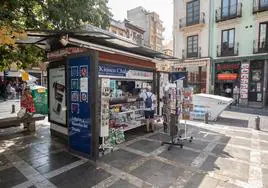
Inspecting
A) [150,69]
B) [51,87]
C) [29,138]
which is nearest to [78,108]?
[51,87]

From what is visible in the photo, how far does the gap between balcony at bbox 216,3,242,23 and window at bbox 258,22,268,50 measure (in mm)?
2104

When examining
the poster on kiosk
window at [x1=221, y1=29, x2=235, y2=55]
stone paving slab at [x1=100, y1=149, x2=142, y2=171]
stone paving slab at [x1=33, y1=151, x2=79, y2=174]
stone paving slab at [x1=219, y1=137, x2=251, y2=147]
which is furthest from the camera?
window at [x1=221, y1=29, x2=235, y2=55]

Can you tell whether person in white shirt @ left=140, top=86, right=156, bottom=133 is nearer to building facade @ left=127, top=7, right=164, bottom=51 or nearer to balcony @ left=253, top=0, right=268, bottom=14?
balcony @ left=253, top=0, right=268, bottom=14

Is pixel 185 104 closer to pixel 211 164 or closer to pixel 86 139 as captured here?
pixel 211 164

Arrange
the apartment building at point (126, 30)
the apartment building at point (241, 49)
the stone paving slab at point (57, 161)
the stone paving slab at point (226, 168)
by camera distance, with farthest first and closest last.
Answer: the apartment building at point (126, 30), the apartment building at point (241, 49), the stone paving slab at point (57, 161), the stone paving slab at point (226, 168)

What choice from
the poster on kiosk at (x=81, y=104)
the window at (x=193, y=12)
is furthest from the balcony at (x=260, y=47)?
the poster on kiosk at (x=81, y=104)

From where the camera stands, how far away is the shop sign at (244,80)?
1684 cm

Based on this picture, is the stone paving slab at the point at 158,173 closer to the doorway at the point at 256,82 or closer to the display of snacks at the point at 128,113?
the display of snacks at the point at 128,113

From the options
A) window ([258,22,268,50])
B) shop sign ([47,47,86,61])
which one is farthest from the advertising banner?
window ([258,22,268,50])

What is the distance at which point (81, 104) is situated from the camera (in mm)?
5152

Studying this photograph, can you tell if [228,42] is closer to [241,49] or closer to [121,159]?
[241,49]

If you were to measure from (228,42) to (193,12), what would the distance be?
16.1ft

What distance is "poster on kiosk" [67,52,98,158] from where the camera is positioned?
16.1ft

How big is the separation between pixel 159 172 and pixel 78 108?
2.57m
